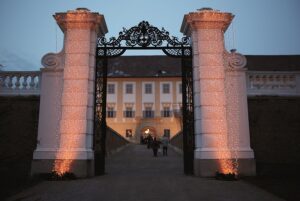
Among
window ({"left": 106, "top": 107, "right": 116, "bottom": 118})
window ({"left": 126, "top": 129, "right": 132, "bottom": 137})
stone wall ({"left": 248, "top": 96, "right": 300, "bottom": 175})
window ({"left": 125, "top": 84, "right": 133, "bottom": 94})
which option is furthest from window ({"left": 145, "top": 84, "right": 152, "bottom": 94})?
stone wall ({"left": 248, "top": 96, "right": 300, "bottom": 175})

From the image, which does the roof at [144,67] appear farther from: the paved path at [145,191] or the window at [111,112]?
the paved path at [145,191]

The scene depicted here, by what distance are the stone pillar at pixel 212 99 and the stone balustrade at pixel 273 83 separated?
866 mm

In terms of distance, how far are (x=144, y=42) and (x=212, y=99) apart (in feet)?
9.41

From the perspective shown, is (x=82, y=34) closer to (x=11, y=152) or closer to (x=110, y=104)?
(x=11, y=152)

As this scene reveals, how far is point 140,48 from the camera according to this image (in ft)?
33.8

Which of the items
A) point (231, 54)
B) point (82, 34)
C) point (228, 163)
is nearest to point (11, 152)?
point (82, 34)

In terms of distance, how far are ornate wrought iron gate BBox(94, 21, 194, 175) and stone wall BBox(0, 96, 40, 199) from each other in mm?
2016

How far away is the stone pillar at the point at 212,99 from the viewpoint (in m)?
9.32

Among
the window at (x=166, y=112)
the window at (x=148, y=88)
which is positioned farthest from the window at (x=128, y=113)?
the window at (x=166, y=112)

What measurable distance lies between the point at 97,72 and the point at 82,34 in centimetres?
130

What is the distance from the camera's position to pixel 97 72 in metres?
10.4

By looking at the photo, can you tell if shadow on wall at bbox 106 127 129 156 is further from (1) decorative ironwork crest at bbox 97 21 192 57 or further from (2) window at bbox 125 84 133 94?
(2) window at bbox 125 84 133 94

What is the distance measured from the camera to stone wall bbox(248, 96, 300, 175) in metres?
9.91

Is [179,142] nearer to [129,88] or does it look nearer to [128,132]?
[128,132]
